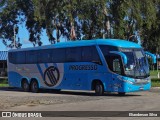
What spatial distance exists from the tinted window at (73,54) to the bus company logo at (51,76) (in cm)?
166

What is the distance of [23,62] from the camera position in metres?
31.5

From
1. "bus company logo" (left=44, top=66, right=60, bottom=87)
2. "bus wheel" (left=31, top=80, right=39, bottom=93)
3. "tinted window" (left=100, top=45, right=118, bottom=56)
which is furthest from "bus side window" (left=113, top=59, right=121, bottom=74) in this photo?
"bus wheel" (left=31, top=80, right=39, bottom=93)

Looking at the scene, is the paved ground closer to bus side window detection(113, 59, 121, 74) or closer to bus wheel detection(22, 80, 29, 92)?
bus side window detection(113, 59, 121, 74)

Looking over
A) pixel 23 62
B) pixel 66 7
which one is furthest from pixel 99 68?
pixel 66 7

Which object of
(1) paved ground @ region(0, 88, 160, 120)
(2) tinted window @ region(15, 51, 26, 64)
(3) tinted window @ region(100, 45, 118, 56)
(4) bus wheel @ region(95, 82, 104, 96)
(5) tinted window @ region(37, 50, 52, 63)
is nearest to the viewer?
(1) paved ground @ region(0, 88, 160, 120)

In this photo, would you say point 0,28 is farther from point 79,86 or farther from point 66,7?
point 79,86

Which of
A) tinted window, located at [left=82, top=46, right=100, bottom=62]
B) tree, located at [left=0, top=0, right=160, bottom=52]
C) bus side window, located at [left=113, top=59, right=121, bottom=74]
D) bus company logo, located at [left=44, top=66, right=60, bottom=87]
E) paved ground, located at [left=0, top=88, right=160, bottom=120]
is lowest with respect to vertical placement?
paved ground, located at [left=0, top=88, right=160, bottom=120]

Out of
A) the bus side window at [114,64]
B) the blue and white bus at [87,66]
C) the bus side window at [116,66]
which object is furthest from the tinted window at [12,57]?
the bus side window at [116,66]

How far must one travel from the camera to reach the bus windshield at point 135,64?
2430 centimetres

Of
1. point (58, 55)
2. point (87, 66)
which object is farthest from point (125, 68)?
point (58, 55)

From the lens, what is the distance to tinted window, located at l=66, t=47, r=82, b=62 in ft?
87.4

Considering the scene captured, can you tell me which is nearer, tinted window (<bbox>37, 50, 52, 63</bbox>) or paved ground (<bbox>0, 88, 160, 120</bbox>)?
paved ground (<bbox>0, 88, 160, 120</bbox>)

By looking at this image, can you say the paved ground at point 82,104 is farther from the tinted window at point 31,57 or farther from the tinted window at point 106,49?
the tinted window at point 31,57

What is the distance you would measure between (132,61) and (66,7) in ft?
39.2
